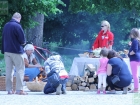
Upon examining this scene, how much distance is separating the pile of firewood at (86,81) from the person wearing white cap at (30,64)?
42.7 inches

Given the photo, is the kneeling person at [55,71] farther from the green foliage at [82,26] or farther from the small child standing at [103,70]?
the green foliage at [82,26]

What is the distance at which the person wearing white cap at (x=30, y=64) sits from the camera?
19750 millimetres

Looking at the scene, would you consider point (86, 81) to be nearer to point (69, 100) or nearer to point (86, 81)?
point (86, 81)

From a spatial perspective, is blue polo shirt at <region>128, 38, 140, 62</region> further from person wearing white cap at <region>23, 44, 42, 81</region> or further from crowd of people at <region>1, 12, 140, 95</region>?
person wearing white cap at <region>23, 44, 42, 81</region>

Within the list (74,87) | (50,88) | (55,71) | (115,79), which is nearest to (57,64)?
(55,71)

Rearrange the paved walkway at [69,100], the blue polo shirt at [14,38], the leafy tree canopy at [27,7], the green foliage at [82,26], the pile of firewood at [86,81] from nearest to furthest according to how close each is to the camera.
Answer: the paved walkway at [69,100], the blue polo shirt at [14,38], the pile of firewood at [86,81], the leafy tree canopy at [27,7], the green foliage at [82,26]

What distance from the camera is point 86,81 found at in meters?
19.6

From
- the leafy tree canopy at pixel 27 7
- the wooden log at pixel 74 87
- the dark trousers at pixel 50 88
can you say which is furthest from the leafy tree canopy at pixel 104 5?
the dark trousers at pixel 50 88

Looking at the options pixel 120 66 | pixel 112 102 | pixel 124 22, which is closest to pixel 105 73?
pixel 120 66

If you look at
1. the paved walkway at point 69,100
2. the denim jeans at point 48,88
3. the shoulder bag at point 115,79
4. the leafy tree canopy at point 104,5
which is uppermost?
the leafy tree canopy at point 104,5

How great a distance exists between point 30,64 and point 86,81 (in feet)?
5.92

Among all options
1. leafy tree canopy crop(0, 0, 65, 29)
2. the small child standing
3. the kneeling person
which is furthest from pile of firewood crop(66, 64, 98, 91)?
leafy tree canopy crop(0, 0, 65, 29)

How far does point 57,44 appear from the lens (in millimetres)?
51656

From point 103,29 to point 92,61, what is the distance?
0.96 metres
